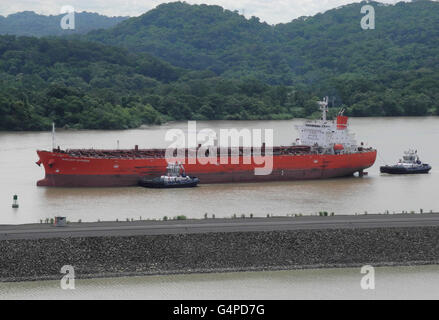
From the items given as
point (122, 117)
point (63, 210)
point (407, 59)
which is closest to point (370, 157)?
point (63, 210)

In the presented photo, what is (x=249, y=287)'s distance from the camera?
26.6 m

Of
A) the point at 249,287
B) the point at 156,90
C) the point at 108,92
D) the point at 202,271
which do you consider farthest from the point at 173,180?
the point at 156,90

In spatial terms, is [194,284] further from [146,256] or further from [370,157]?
[370,157]

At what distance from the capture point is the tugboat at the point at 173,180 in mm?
47969

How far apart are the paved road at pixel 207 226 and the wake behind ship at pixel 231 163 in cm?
1821

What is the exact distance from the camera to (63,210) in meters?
40.2

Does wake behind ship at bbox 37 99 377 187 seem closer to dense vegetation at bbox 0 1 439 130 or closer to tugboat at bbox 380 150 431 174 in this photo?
tugboat at bbox 380 150 431 174

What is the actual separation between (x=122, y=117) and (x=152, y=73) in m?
70.2

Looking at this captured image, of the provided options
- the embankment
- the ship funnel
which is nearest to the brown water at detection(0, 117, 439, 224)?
the ship funnel

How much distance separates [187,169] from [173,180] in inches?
103

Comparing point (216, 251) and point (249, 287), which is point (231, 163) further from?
point (249, 287)

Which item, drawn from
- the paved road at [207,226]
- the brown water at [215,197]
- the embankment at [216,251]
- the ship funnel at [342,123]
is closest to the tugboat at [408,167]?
the brown water at [215,197]

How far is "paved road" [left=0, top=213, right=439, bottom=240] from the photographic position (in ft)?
93.8

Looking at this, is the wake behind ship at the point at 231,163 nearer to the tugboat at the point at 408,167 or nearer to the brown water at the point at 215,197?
the brown water at the point at 215,197
